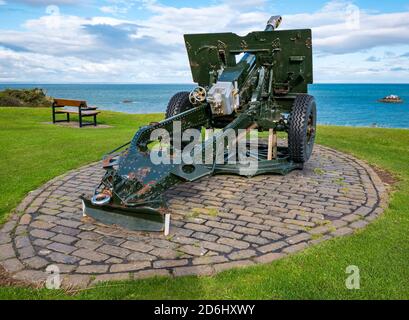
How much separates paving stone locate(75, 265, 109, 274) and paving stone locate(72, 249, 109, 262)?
14cm

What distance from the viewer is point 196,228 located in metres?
4.68

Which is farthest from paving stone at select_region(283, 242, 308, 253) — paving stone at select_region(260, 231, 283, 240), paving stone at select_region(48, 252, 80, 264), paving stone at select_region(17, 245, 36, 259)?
paving stone at select_region(17, 245, 36, 259)

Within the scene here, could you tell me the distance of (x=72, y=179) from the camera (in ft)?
22.2

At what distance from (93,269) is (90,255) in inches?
12.3

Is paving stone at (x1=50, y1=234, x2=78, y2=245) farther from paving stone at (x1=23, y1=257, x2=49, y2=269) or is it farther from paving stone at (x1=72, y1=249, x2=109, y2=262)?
paving stone at (x1=23, y1=257, x2=49, y2=269)

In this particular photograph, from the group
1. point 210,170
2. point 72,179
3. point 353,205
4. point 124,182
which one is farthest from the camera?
point 72,179

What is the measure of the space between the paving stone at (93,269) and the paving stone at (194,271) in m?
0.66

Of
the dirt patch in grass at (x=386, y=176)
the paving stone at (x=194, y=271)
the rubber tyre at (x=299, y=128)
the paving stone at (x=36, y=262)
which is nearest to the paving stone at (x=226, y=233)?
the paving stone at (x=194, y=271)

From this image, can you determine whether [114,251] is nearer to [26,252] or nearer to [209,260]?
[26,252]

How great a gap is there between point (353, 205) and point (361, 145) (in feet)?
18.1

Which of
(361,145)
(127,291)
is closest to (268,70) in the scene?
(361,145)

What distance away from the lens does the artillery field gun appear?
4414 mm
